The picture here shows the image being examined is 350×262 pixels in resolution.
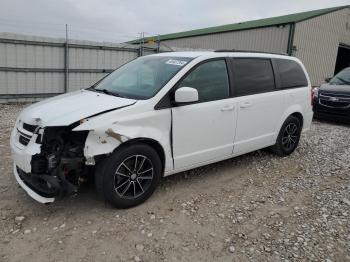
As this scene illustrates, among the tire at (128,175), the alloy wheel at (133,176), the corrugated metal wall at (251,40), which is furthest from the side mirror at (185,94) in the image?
the corrugated metal wall at (251,40)

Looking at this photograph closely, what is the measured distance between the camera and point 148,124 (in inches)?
144

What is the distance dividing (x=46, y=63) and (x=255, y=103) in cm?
751

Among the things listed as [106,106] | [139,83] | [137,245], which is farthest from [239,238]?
[139,83]

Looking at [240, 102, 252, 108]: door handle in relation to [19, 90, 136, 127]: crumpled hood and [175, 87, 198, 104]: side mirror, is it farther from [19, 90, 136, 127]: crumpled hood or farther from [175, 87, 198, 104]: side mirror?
[19, 90, 136, 127]: crumpled hood

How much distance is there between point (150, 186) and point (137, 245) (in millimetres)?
862

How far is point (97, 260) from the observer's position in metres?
2.88

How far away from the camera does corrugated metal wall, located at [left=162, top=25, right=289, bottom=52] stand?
58.2 ft

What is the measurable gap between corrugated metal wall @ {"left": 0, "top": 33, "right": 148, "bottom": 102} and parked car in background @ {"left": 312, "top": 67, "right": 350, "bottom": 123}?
657cm

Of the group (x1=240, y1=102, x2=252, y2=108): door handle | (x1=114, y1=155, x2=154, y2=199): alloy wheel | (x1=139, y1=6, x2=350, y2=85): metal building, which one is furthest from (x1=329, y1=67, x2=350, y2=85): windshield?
(x1=114, y1=155, x2=154, y2=199): alloy wheel

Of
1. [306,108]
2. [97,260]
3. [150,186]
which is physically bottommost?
[97,260]

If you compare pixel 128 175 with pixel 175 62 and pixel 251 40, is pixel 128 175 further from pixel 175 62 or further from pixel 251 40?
pixel 251 40


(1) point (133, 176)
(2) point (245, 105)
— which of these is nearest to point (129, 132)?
(1) point (133, 176)

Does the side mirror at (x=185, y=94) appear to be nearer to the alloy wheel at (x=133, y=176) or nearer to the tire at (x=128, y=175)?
the tire at (x=128, y=175)

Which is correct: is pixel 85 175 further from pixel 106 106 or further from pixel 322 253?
pixel 322 253
